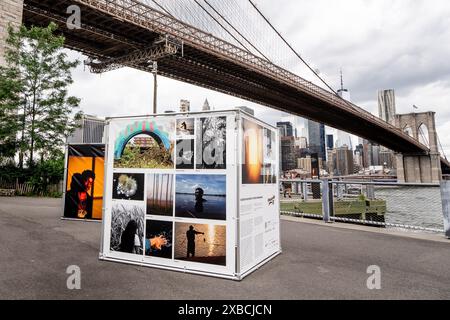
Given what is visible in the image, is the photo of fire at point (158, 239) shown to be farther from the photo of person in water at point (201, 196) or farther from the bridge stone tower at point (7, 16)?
the bridge stone tower at point (7, 16)

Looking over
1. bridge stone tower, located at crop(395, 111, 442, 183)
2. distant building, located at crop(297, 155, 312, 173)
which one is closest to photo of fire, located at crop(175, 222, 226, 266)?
bridge stone tower, located at crop(395, 111, 442, 183)

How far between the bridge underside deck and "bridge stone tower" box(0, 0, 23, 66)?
5.17m

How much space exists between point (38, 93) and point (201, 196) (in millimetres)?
15692

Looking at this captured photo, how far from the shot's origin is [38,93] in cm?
1595

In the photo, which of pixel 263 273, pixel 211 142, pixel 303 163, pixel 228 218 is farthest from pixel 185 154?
pixel 303 163

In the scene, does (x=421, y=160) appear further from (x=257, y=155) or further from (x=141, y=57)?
(x=257, y=155)

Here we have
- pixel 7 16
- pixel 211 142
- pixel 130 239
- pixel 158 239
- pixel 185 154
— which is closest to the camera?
pixel 211 142

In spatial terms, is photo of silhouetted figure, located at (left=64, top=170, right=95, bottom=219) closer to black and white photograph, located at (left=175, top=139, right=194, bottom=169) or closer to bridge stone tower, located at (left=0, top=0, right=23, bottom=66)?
black and white photograph, located at (left=175, top=139, right=194, bottom=169)

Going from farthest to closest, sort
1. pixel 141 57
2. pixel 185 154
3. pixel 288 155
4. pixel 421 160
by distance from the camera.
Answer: pixel 288 155, pixel 421 160, pixel 141 57, pixel 185 154

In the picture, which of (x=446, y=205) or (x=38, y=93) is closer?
(x=446, y=205)

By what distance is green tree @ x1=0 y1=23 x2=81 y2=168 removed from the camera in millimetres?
15547

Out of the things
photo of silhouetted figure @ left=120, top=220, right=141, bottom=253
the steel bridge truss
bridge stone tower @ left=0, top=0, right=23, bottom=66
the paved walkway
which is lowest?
the paved walkway

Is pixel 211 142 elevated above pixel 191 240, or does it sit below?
above

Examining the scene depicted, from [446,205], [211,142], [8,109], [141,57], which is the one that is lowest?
[446,205]
